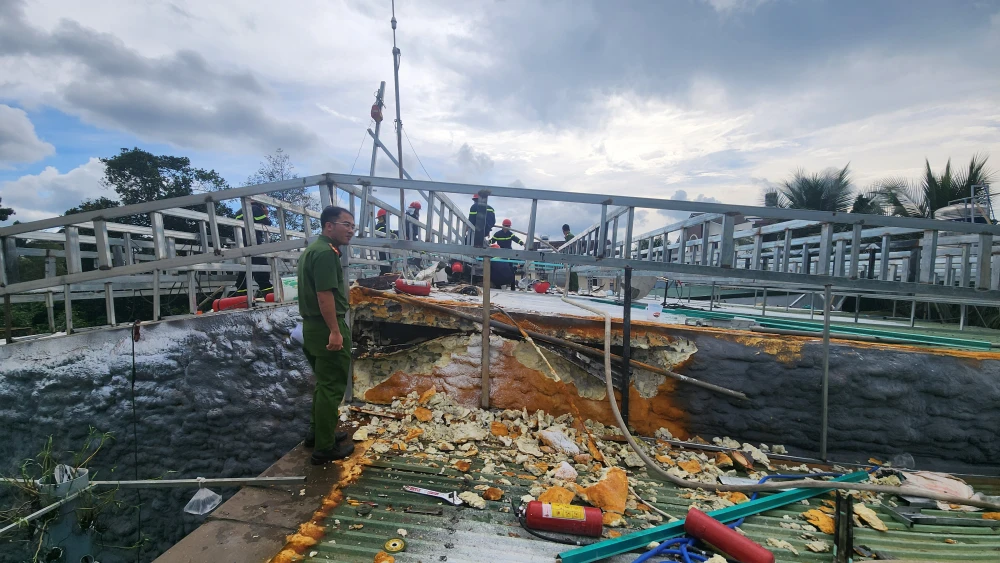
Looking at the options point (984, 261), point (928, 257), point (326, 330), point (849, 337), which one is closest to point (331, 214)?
point (326, 330)

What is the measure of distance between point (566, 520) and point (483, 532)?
1.51 feet

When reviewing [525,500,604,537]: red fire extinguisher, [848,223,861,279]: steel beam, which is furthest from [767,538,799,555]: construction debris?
[848,223,861,279]: steel beam

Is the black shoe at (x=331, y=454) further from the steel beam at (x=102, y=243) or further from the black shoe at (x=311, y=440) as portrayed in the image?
the steel beam at (x=102, y=243)

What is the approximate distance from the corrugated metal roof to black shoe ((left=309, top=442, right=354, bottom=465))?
0.29 metres

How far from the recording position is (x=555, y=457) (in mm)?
3086

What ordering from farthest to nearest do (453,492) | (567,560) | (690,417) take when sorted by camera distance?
(690,417) → (453,492) → (567,560)

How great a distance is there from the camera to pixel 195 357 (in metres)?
4.91

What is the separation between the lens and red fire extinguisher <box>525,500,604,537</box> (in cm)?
221

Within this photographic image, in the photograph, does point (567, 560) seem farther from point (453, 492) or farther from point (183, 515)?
point (183, 515)

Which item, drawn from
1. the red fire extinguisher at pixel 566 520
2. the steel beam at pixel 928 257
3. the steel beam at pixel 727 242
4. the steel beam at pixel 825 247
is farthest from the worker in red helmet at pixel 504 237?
the red fire extinguisher at pixel 566 520

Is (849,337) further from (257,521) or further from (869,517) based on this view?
(257,521)

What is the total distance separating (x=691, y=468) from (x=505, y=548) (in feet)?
5.76

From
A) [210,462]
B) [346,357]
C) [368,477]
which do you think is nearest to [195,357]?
[210,462]

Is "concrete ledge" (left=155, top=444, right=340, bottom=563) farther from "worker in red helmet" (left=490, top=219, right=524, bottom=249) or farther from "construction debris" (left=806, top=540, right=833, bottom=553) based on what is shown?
"worker in red helmet" (left=490, top=219, right=524, bottom=249)
